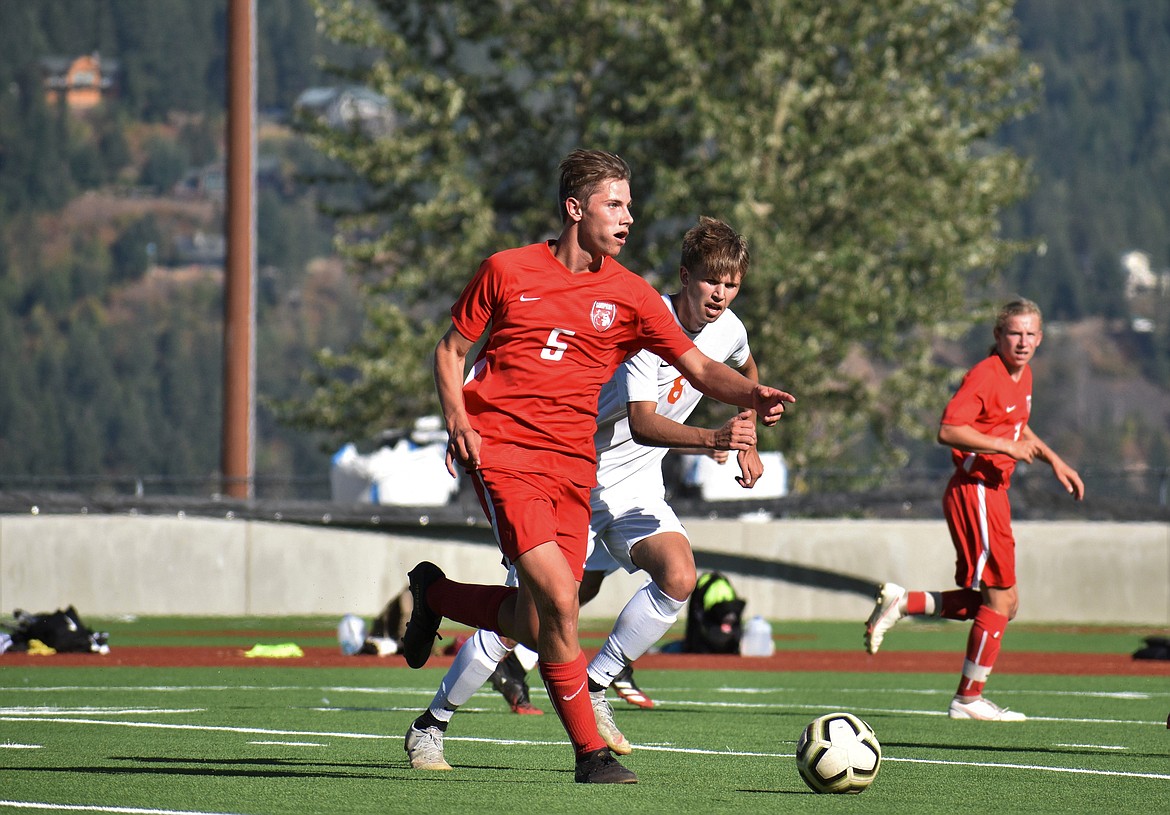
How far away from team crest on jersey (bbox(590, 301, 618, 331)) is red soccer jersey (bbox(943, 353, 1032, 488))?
11.8 feet

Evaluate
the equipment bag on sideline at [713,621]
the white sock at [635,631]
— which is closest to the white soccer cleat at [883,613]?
the white sock at [635,631]

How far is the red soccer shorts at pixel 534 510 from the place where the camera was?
644 cm

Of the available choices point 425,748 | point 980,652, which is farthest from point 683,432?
point 980,652

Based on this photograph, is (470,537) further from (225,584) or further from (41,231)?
(41,231)

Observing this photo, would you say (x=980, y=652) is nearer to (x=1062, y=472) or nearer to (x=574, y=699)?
(x=1062, y=472)

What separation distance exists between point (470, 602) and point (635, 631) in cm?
159

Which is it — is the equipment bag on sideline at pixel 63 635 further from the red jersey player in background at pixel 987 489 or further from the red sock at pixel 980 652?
the red sock at pixel 980 652

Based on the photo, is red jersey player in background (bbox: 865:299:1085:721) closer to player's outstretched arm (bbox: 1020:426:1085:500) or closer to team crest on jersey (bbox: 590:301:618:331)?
player's outstretched arm (bbox: 1020:426:1085:500)

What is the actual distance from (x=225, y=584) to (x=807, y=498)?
7683mm

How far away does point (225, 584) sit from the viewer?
22.1m

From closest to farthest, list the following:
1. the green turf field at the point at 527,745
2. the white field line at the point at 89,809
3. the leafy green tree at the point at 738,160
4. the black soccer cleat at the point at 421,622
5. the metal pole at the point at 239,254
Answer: the white field line at the point at 89,809
the green turf field at the point at 527,745
the black soccer cleat at the point at 421,622
the metal pole at the point at 239,254
the leafy green tree at the point at 738,160

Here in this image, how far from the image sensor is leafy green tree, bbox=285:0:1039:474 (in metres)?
32.9

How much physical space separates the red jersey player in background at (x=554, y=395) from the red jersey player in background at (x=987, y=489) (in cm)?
348

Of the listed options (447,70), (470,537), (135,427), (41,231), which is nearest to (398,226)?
(447,70)
